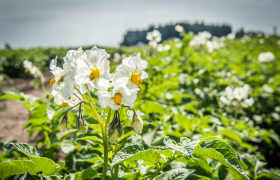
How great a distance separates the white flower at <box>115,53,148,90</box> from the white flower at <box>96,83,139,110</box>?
0.07 metres

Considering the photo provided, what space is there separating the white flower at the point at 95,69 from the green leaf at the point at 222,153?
526mm

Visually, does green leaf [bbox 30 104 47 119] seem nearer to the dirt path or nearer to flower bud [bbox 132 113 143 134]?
flower bud [bbox 132 113 143 134]

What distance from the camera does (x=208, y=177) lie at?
1296 mm

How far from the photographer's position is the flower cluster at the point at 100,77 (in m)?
0.83

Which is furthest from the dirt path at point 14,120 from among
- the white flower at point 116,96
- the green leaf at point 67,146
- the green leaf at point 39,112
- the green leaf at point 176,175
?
the white flower at point 116,96

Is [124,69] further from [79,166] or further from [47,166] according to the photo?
[79,166]

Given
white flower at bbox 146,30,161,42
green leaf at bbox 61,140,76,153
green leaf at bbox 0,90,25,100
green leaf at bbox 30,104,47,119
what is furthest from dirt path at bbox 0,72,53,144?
white flower at bbox 146,30,161,42

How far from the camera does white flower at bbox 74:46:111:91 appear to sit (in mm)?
850

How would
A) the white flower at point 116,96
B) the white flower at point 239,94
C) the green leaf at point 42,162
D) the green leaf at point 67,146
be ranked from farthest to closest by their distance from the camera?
the white flower at point 239,94, the green leaf at point 67,146, the green leaf at point 42,162, the white flower at point 116,96

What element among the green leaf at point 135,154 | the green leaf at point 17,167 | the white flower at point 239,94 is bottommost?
the white flower at point 239,94

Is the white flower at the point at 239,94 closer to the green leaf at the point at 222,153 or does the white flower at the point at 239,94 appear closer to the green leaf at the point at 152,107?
the green leaf at the point at 152,107

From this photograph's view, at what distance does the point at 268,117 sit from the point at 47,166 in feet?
13.4

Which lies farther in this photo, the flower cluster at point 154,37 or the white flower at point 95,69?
the flower cluster at point 154,37

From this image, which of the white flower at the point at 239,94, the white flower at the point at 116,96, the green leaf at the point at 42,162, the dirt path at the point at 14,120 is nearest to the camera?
the white flower at the point at 116,96
